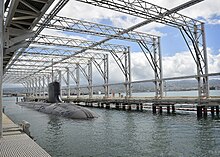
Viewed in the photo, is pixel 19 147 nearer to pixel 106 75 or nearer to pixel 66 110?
pixel 66 110

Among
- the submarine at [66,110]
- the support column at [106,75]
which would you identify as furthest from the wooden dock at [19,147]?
the support column at [106,75]

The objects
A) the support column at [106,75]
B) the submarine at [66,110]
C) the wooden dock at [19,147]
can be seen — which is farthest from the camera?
the support column at [106,75]

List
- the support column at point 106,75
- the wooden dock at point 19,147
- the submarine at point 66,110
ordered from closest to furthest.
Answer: the wooden dock at point 19,147, the submarine at point 66,110, the support column at point 106,75

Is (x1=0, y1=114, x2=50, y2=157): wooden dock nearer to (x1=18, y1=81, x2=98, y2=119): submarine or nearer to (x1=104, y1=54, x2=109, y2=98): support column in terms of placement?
(x1=18, y1=81, x2=98, y2=119): submarine

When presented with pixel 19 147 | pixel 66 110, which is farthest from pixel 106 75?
pixel 19 147

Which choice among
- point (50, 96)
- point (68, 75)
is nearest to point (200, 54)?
point (50, 96)

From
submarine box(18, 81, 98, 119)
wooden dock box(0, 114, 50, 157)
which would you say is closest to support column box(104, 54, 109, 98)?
submarine box(18, 81, 98, 119)

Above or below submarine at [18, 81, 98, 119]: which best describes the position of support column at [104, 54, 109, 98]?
above

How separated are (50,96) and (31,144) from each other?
25.7m

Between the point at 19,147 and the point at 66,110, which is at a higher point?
the point at 19,147

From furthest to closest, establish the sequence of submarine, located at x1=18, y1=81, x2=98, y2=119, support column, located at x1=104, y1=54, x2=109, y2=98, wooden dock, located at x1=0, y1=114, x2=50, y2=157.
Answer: support column, located at x1=104, y1=54, x2=109, y2=98
submarine, located at x1=18, y1=81, x2=98, y2=119
wooden dock, located at x1=0, y1=114, x2=50, y2=157

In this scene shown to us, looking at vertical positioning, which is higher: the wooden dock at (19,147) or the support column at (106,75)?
the support column at (106,75)

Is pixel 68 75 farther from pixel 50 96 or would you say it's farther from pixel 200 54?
pixel 200 54

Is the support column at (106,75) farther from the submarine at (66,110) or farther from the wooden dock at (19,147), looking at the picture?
the wooden dock at (19,147)
